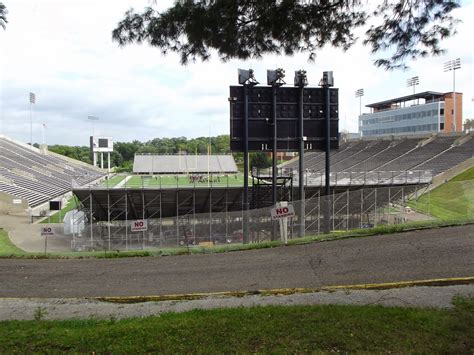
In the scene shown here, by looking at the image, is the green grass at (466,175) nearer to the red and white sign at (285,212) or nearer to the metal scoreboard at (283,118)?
the metal scoreboard at (283,118)

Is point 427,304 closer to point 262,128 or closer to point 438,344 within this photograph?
point 438,344

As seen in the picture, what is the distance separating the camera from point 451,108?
283ft

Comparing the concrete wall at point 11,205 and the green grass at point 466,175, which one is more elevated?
the green grass at point 466,175

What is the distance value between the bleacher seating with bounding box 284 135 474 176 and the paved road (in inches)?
1397

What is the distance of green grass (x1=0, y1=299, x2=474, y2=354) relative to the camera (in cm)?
473

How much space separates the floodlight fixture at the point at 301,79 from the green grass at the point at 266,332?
14.4 metres

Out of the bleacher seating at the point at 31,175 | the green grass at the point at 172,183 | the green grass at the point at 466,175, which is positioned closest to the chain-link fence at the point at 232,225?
the green grass at the point at 172,183

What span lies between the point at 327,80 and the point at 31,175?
4825 cm

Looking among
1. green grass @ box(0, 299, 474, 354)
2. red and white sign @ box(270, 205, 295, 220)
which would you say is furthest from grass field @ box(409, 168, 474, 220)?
green grass @ box(0, 299, 474, 354)

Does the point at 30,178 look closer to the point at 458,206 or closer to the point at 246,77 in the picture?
the point at 246,77

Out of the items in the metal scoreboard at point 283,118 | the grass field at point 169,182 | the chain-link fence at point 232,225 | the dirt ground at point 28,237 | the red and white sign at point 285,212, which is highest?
the metal scoreboard at point 283,118

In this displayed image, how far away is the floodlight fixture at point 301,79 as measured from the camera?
753 inches

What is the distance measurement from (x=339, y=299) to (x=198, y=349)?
3.31 metres

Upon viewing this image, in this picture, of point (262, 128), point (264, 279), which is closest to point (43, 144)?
point (262, 128)
